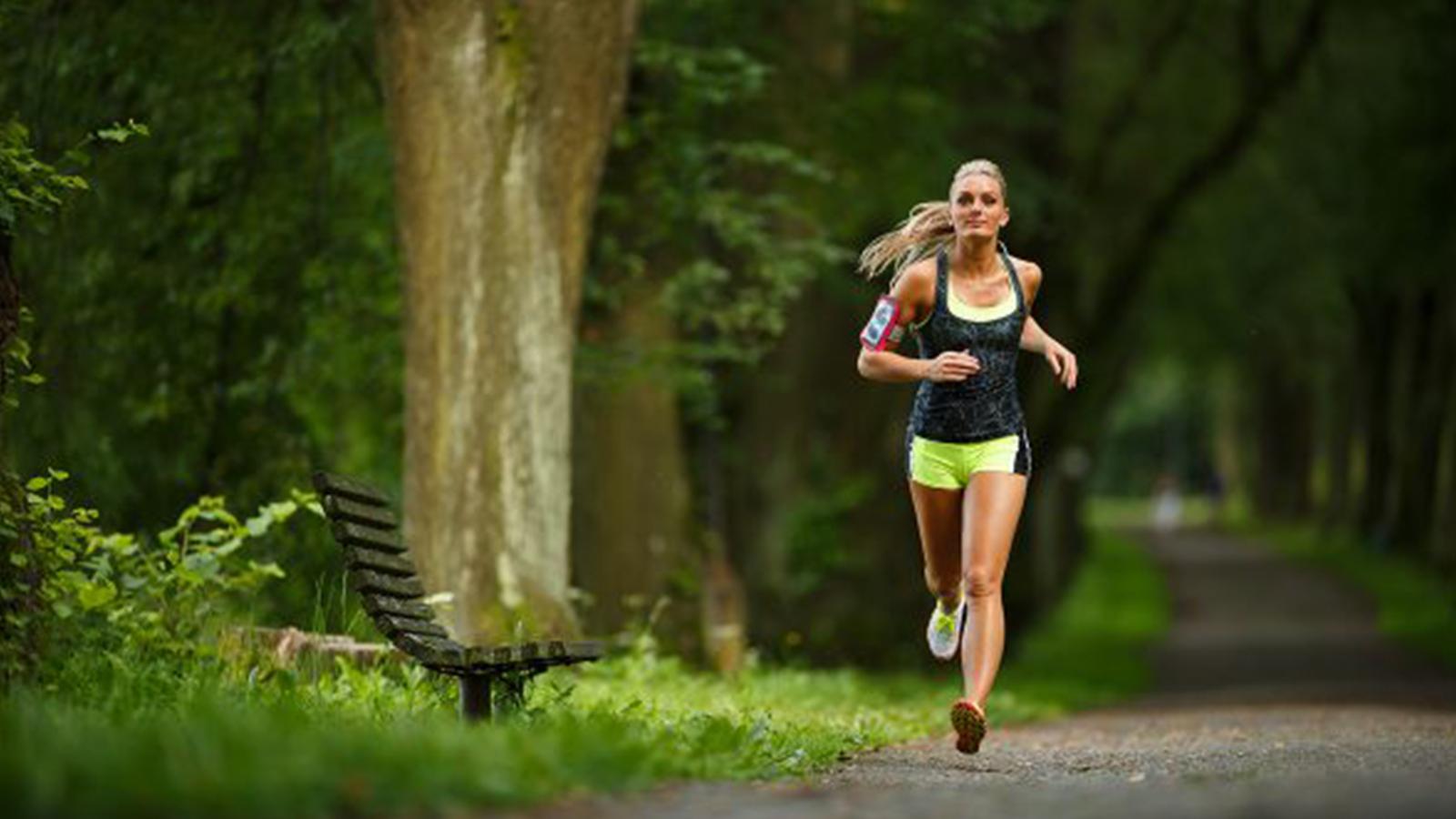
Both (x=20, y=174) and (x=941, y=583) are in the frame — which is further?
(x=941, y=583)

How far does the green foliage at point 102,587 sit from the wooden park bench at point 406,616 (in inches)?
35.6

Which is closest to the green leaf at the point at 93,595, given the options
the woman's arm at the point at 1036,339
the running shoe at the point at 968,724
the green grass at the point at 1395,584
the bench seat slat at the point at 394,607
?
the bench seat slat at the point at 394,607

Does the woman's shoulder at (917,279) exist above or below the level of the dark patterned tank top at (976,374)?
above

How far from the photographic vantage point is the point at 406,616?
34.2ft

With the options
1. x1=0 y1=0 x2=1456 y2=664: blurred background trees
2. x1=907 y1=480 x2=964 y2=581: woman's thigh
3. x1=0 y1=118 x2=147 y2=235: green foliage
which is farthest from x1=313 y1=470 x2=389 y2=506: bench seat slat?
x1=0 y1=0 x2=1456 y2=664: blurred background trees

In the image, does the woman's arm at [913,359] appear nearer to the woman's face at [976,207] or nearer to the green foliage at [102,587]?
the woman's face at [976,207]

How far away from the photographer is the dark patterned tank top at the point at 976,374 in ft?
35.8

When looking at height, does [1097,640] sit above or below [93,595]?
above

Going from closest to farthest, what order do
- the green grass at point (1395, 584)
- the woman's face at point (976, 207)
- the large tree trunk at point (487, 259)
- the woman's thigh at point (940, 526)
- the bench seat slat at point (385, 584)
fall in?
the bench seat slat at point (385, 584)
the woman's face at point (976, 207)
the woman's thigh at point (940, 526)
the large tree trunk at point (487, 259)
the green grass at point (1395, 584)

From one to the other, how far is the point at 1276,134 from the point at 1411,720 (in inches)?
921

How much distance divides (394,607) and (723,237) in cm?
906

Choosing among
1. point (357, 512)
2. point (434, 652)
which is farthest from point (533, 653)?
point (357, 512)

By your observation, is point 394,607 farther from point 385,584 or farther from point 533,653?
point 533,653

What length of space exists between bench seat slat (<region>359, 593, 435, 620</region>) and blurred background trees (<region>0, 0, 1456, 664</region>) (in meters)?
2.73
